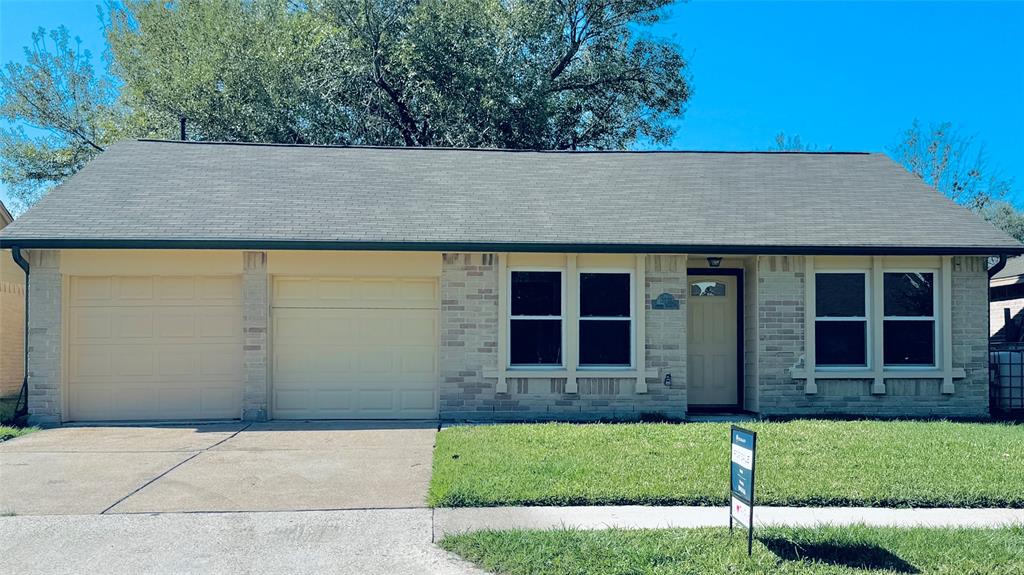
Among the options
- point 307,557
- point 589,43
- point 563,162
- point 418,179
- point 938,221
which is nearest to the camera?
point 307,557

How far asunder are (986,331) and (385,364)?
9.07 metres

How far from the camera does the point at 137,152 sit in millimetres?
14227

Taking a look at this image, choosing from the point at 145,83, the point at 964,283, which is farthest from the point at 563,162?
the point at 145,83

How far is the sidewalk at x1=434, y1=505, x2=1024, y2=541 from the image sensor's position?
244 inches

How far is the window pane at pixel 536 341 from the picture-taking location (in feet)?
38.3

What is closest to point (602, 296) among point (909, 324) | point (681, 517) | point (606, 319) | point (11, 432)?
point (606, 319)

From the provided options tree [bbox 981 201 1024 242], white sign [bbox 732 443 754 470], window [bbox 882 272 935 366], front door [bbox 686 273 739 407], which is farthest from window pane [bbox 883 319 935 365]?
tree [bbox 981 201 1024 242]

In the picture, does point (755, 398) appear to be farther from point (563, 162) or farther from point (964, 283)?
point (563, 162)

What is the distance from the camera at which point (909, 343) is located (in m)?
12.0

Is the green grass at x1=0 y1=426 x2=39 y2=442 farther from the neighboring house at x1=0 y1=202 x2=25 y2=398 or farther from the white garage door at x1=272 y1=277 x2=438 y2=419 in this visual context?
the neighboring house at x1=0 y1=202 x2=25 y2=398

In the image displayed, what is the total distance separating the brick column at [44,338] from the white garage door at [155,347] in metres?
0.24

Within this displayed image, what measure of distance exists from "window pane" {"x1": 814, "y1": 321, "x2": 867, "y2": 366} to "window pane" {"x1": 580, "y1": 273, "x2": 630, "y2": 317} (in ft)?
9.74

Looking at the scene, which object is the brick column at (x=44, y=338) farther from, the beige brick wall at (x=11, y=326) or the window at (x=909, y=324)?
the window at (x=909, y=324)

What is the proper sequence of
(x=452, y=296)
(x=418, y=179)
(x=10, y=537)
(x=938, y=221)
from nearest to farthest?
(x=10, y=537)
(x=452, y=296)
(x=938, y=221)
(x=418, y=179)
